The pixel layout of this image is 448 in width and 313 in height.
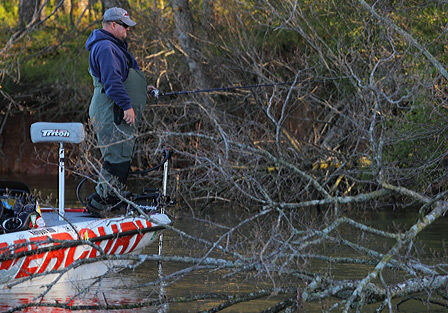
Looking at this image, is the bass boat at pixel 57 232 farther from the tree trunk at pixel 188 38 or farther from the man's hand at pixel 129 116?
the tree trunk at pixel 188 38

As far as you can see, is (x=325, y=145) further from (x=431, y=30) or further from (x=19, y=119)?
(x=19, y=119)

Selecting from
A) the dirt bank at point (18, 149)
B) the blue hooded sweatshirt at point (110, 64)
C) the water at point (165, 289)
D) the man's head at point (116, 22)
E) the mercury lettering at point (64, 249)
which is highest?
the man's head at point (116, 22)

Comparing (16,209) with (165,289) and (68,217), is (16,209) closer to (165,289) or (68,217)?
(68,217)

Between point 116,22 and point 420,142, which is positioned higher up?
point 116,22

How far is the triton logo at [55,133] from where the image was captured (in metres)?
7.07

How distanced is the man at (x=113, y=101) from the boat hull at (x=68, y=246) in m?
0.23

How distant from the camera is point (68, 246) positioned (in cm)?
645

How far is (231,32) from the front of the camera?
12859 mm

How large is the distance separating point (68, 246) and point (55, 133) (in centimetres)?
113

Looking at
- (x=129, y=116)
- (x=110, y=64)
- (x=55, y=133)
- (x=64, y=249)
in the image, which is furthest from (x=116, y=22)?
(x=64, y=249)

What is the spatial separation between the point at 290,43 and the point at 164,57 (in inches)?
85.1

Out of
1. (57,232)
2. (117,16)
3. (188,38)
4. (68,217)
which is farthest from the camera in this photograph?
(188,38)

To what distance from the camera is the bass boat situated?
20.9 feet

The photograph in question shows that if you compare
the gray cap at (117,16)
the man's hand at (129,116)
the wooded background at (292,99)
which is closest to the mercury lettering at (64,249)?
the wooded background at (292,99)
